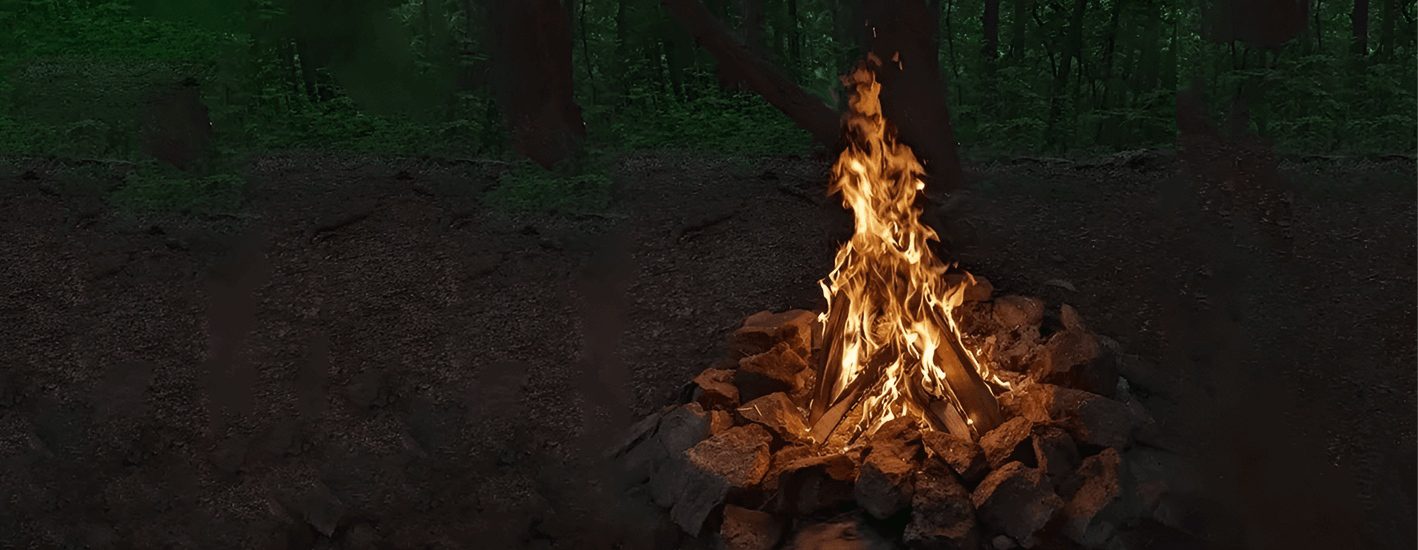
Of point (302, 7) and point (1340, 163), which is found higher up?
point (302, 7)

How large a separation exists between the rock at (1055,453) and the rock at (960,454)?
242 millimetres

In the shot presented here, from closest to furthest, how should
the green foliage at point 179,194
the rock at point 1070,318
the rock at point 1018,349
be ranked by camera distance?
1. the rock at point 1018,349
2. the rock at point 1070,318
3. the green foliage at point 179,194

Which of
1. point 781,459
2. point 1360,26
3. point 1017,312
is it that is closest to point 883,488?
point 781,459

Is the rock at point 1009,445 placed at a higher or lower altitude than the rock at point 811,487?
higher

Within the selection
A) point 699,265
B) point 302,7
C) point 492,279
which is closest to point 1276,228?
point 699,265

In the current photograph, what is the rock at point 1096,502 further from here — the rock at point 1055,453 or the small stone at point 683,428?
the small stone at point 683,428

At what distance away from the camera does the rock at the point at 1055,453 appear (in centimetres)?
439

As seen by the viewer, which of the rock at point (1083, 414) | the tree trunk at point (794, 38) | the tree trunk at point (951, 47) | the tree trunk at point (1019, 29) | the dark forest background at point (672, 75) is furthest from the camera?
the tree trunk at point (794, 38)

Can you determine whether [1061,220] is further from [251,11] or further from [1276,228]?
[251,11]

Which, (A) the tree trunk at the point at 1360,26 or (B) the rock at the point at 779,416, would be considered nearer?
(B) the rock at the point at 779,416

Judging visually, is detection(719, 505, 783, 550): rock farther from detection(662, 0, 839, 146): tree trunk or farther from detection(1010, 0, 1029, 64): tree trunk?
detection(1010, 0, 1029, 64): tree trunk

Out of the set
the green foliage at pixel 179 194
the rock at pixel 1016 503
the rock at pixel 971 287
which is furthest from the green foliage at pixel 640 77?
the rock at pixel 1016 503

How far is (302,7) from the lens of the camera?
977 cm

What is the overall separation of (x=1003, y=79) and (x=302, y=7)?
6.25 meters
